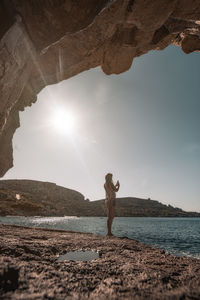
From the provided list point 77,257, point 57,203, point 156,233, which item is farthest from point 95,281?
point 57,203

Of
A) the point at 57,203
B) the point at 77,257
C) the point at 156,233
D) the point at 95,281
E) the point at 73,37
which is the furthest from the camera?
the point at 57,203

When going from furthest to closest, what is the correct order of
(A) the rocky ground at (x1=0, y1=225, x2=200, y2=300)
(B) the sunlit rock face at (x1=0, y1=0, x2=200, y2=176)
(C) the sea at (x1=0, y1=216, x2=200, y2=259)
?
(C) the sea at (x1=0, y1=216, x2=200, y2=259), (B) the sunlit rock face at (x1=0, y1=0, x2=200, y2=176), (A) the rocky ground at (x1=0, y1=225, x2=200, y2=300)

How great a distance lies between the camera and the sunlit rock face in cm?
616

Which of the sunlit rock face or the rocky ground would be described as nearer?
the rocky ground

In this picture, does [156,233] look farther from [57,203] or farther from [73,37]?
[57,203]

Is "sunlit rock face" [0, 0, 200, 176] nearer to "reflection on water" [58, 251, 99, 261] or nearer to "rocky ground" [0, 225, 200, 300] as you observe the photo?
"reflection on water" [58, 251, 99, 261]

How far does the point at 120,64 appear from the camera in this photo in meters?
10.6

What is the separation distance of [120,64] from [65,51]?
11.5 ft

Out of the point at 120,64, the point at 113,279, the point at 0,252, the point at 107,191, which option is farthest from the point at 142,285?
the point at 120,64

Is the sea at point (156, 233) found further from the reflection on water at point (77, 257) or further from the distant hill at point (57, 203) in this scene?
the distant hill at point (57, 203)

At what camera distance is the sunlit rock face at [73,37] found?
6.16m

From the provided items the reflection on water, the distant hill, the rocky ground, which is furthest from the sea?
the distant hill

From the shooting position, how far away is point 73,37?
853 centimetres

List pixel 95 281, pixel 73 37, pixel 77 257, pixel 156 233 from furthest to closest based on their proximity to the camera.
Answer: pixel 156 233 < pixel 73 37 < pixel 77 257 < pixel 95 281
